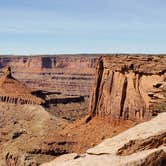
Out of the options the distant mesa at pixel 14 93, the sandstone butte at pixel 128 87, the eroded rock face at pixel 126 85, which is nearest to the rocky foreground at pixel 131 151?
the sandstone butte at pixel 128 87

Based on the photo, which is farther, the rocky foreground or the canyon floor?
the canyon floor

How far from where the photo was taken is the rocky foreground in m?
13.1

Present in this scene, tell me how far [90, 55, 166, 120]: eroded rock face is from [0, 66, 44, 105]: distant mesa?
54047 millimetres

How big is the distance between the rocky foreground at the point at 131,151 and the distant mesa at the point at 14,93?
96.9 metres

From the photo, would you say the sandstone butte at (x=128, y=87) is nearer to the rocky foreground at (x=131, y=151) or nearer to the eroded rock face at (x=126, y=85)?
the eroded rock face at (x=126, y=85)

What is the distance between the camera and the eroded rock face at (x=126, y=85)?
49156 millimetres

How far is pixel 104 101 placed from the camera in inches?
2272

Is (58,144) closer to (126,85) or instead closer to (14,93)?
(126,85)

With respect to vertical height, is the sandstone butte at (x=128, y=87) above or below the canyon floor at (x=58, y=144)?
above

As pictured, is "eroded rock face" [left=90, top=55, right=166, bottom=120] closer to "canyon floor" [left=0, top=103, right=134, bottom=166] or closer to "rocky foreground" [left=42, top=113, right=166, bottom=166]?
"canyon floor" [left=0, top=103, right=134, bottom=166]

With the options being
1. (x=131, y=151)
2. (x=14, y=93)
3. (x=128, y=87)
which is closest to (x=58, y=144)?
(x=128, y=87)

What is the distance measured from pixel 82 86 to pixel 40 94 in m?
75.1

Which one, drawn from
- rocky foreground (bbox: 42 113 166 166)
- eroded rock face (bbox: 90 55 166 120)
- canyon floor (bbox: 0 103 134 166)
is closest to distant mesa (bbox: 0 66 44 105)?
canyon floor (bbox: 0 103 134 166)

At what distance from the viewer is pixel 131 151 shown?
1380cm
